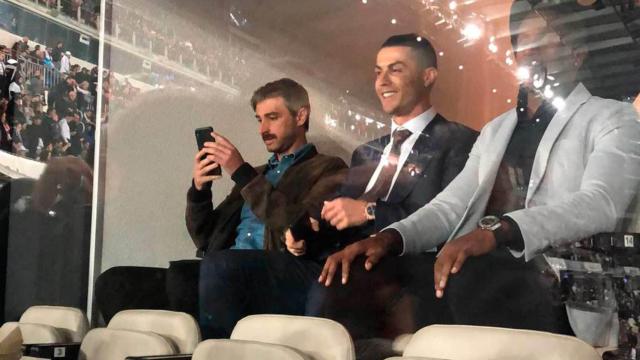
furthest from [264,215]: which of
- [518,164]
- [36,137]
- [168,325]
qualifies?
[36,137]

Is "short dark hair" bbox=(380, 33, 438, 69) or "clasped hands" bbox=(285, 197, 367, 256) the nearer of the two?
"short dark hair" bbox=(380, 33, 438, 69)

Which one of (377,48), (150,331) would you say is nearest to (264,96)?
(377,48)

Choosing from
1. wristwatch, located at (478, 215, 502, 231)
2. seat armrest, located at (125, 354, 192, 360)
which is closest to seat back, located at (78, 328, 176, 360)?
seat armrest, located at (125, 354, 192, 360)

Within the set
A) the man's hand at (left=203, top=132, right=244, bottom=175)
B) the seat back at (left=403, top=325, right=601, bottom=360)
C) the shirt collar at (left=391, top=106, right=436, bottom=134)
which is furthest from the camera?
the man's hand at (left=203, top=132, right=244, bottom=175)

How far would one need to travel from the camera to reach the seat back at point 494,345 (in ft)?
7.19

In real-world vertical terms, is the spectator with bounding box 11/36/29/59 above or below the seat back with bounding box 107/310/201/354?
above

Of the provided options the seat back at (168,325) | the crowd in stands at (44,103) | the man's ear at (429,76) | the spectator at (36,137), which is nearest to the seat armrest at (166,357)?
the seat back at (168,325)

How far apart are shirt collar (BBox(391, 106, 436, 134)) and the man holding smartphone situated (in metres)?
0.35

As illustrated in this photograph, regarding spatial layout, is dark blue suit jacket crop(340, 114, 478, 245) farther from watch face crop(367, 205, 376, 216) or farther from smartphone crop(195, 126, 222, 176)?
smartphone crop(195, 126, 222, 176)

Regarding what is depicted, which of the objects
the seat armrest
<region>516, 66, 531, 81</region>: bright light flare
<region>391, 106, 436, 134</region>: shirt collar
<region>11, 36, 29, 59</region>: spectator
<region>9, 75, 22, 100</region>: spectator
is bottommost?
the seat armrest

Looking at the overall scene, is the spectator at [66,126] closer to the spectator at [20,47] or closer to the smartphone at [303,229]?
the spectator at [20,47]

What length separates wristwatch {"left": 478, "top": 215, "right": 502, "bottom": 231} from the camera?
9.29ft

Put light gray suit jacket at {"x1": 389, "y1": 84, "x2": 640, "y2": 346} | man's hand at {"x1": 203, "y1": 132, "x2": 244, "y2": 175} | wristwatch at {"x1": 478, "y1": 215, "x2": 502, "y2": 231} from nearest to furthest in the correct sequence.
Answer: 1. light gray suit jacket at {"x1": 389, "y1": 84, "x2": 640, "y2": 346}
2. wristwatch at {"x1": 478, "y1": 215, "x2": 502, "y2": 231}
3. man's hand at {"x1": 203, "y1": 132, "x2": 244, "y2": 175}

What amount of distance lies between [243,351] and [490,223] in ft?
3.44
